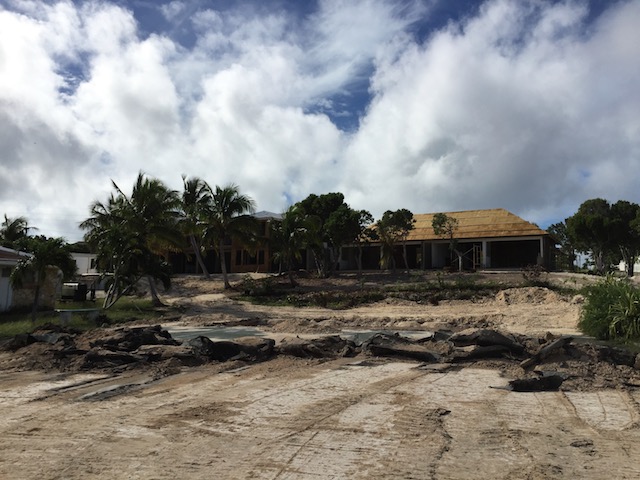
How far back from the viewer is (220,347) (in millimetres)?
10258

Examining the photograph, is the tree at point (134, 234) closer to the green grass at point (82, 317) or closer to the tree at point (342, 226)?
the green grass at point (82, 317)

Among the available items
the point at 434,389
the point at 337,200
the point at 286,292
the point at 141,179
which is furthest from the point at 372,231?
the point at 434,389

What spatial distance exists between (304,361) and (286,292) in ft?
65.0

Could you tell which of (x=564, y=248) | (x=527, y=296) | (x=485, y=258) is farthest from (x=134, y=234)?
(x=564, y=248)

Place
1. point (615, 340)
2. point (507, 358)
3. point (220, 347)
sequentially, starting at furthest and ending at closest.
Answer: point (615, 340) < point (220, 347) < point (507, 358)

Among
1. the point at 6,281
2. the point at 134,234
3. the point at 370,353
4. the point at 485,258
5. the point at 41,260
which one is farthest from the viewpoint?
the point at 485,258

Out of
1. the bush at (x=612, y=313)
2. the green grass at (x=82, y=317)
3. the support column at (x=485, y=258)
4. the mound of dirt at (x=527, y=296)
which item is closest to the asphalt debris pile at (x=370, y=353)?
the bush at (x=612, y=313)

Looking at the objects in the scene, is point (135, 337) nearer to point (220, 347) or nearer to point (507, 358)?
point (220, 347)

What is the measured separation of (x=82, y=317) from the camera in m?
18.3

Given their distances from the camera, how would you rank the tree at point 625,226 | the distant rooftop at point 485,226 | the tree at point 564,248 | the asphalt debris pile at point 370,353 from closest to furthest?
the asphalt debris pile at point 370,353 < the distant rooftop at point 485,226 < the tree at point 625,226 < the tree at point 564,248

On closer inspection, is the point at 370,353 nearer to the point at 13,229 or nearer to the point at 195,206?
the point at 195,206

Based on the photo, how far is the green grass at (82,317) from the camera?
52.9 feet

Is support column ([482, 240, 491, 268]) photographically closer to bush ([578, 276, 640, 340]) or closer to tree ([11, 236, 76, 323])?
bush ([578, 276, 640, 340])

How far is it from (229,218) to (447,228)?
13.9 metres
